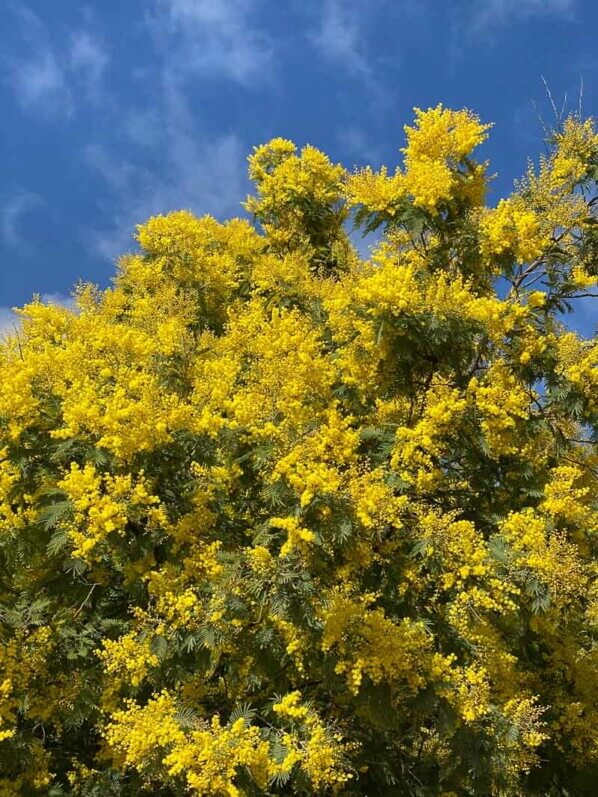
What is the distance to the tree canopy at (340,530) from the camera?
16.1 feet

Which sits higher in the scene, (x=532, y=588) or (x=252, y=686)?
(x=532, y=588)

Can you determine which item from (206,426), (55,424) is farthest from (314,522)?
(55,424)

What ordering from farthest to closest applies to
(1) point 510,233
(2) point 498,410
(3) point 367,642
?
(1) point 510,233 → (2) point 498,410 → (3) point 367,642

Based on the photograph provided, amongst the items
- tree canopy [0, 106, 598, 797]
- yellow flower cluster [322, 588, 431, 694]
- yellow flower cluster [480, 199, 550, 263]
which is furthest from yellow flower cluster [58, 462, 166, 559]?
yellow flower cluster [480, 199, 550, 263]

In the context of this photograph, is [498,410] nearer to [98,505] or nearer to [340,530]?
[340,530]

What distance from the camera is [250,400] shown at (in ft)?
19.7

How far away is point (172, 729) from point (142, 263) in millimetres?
7690

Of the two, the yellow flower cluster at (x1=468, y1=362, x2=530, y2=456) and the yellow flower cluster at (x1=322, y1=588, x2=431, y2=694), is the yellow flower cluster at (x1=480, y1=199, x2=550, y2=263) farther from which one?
the yellow flower cluster at (x1=322, y1=588, x2=431, y2=694)

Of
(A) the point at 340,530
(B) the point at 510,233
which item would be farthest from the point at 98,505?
(B) the point at 510,233

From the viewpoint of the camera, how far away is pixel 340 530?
4.90 meters

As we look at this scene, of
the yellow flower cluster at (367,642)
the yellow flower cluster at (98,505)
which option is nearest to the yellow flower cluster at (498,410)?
the yellow flower cluster at (367,642)

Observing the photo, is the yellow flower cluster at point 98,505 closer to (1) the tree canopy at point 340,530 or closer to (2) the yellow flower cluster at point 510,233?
(1) the tree canopy at point 340,530

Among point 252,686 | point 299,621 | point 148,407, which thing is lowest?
point 252,686

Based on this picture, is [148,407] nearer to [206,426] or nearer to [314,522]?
[206,426]
